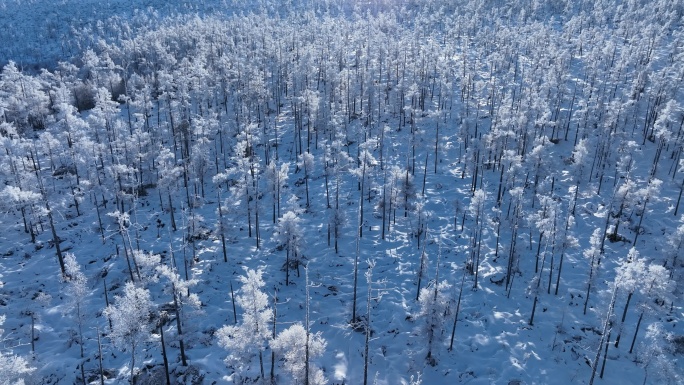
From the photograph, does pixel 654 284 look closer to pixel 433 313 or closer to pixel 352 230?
pixel 433 313

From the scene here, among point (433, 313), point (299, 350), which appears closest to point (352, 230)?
point (433, 313)

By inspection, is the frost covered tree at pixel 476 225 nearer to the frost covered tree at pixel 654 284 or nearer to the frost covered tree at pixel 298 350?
the frost covered tree at pixel 654 284

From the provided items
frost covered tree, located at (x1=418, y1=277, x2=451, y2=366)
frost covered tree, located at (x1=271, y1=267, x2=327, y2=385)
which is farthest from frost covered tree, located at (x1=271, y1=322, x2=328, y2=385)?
frost covered tree, located at (x1=418, y1=277, x2=451, y2=366)

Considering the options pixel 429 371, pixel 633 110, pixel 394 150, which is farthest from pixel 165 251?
pixel 633 110

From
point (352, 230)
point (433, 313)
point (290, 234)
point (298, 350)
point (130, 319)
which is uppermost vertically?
point (130, 319)

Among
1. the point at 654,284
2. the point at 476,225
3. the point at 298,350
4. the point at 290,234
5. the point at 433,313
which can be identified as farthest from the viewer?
the point at 476,225

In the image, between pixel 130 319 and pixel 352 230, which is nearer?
pixel 130 319

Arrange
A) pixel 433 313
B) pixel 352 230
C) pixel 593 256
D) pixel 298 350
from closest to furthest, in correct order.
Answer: pixel 298 350, pixel 433 313, pixel 593 256, pixel 352 230

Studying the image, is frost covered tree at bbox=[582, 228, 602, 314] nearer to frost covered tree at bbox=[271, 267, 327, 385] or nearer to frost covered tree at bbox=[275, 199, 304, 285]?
frost covered tree at bbox=[271, 267, 327, 385]

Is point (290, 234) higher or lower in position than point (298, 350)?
higher

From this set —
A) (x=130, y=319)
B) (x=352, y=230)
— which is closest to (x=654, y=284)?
(x=352, y=230)
